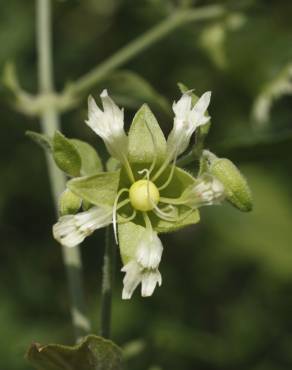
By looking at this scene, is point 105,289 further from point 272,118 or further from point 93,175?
point 272,118

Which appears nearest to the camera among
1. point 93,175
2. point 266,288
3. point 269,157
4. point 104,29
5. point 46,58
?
point 93,175

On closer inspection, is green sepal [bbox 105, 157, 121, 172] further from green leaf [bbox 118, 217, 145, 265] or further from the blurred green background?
the blurred green background

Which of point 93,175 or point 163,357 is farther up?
point 93,175

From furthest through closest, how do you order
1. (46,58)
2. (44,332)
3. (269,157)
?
(44,332), (46,58), (269,157)

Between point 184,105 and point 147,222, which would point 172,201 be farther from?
point 184,105

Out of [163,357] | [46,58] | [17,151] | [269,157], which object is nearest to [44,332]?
[163,357]

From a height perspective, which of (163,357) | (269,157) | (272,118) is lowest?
(163,357)
